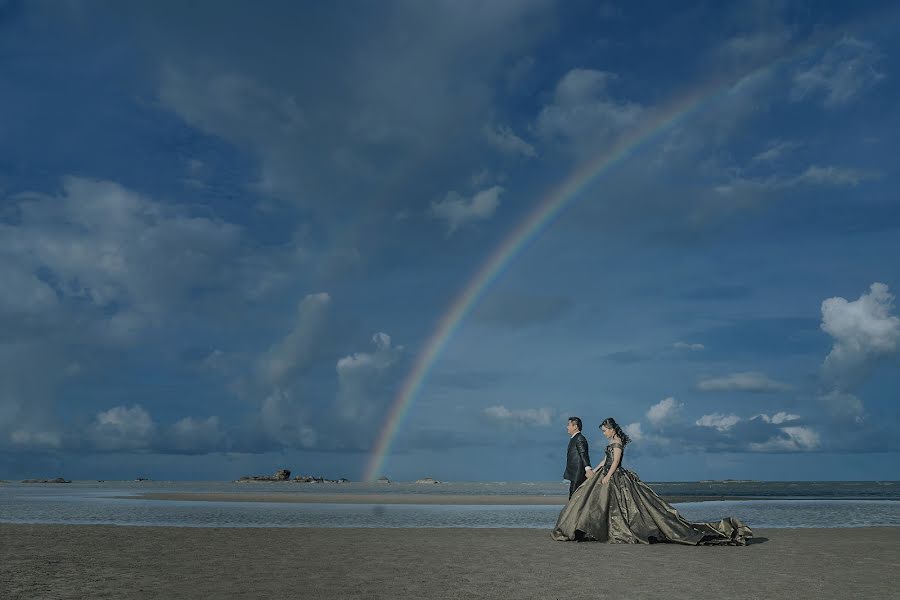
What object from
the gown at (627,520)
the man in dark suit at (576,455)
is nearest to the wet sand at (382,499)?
the man in dark suit at (576,455)

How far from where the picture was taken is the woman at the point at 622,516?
63.1 ft

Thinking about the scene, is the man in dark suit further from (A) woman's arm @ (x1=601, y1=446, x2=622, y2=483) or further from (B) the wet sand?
(B) the wet sand

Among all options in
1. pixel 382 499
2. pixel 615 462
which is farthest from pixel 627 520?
pixel 382 499

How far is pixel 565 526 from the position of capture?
20094mm

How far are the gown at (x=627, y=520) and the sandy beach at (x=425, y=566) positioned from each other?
2.01ft

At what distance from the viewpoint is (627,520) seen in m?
19.8

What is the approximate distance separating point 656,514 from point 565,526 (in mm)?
2397

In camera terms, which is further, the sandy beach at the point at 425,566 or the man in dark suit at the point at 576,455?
the man in dark suit at the point at 576,455

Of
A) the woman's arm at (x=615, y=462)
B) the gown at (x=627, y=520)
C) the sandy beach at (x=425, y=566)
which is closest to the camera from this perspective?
the sandy beach at (x=425, y=566)

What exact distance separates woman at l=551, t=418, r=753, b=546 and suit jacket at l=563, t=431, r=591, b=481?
0.52 meters

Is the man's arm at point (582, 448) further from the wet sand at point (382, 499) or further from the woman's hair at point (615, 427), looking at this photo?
the wet sand at point (382, 499)

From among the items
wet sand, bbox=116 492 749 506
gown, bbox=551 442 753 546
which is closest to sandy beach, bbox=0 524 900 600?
gown, bbox=551 442 753 546

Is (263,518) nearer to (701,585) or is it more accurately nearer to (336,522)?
(336,522)

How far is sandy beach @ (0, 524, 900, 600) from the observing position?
11.7m
